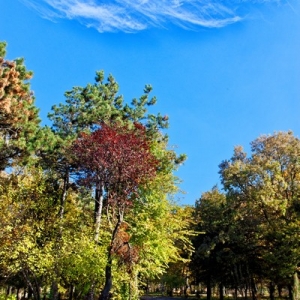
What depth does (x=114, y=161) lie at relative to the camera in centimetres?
1358

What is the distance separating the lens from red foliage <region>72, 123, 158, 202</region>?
13.6 m

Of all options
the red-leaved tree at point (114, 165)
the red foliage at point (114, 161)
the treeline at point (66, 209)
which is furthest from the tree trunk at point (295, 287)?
the red foliage at point (114, 161)

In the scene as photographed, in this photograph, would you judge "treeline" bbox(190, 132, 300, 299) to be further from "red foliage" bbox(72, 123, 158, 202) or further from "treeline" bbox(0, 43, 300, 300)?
"red foliage" bbox(72, 123, 158, 202)

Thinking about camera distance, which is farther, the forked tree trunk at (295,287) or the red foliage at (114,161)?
the forked tree trunk at (295,287)

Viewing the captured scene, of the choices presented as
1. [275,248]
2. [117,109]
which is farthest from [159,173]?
[275,248]

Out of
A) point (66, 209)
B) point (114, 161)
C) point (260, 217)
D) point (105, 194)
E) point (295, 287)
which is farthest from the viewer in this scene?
point (260, 217)

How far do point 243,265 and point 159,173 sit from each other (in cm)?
1763

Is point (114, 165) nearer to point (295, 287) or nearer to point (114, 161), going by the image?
point (114, 161)

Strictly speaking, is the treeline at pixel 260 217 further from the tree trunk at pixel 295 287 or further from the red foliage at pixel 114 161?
the red foliage at pixel 114 161

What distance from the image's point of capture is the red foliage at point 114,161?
1357 centimetres

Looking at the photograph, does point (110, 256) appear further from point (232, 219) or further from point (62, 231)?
point (232, 219)

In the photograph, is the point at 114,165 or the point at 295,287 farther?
the point at 295,287

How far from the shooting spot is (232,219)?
29734mm

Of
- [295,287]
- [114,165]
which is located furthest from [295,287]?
[114,165]
